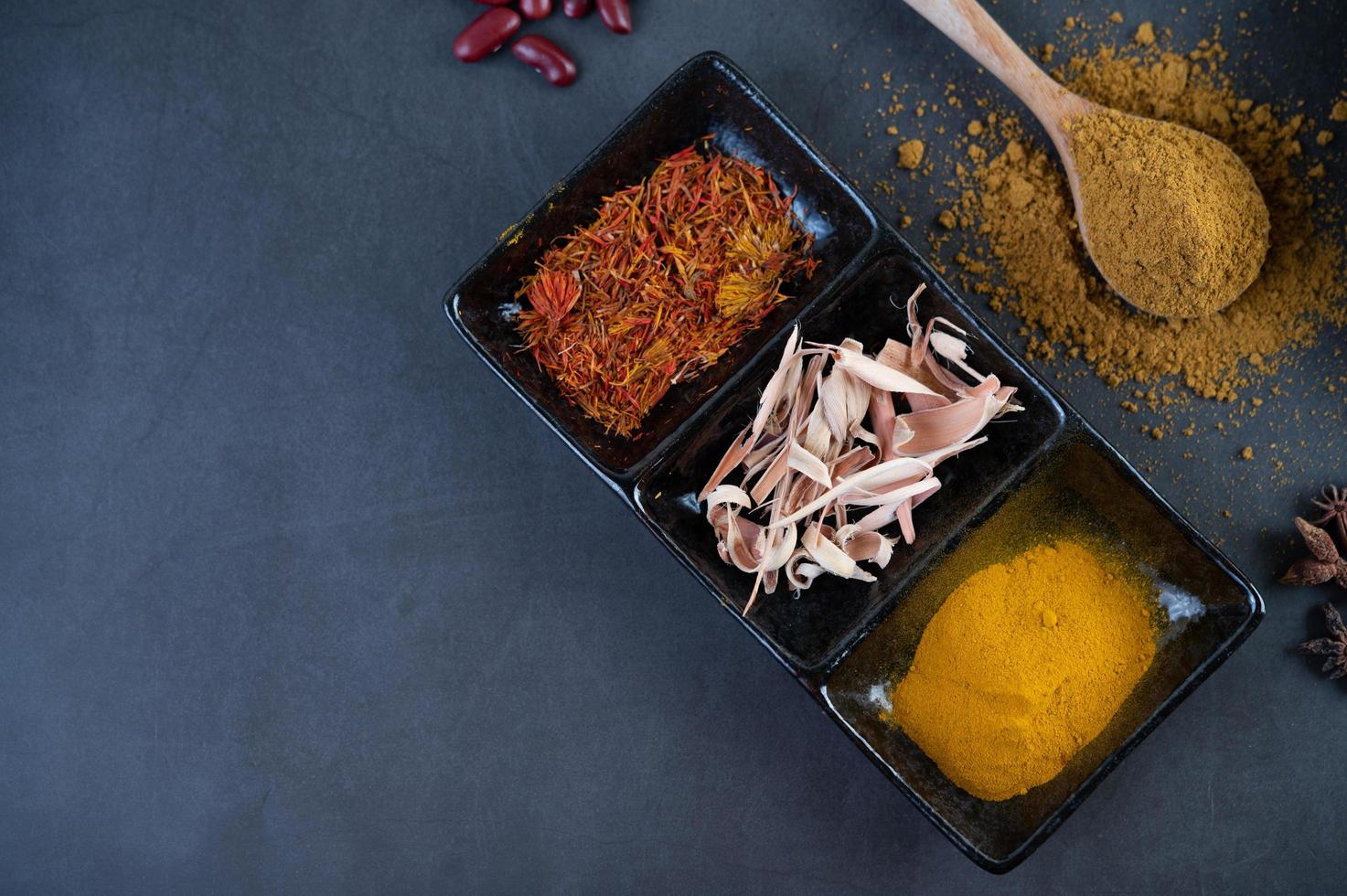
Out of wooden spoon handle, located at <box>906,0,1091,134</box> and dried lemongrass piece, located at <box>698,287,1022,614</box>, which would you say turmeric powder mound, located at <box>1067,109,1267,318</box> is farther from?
dried lemongrass piece, located at <box>698,287,1022,614</box>

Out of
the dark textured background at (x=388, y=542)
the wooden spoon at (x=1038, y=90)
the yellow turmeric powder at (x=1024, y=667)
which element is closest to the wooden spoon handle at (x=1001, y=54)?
the wooden spoon at (x=1038, y=90)

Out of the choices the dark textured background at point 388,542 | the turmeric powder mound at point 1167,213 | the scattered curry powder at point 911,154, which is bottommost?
the dark textured background at point 388,542

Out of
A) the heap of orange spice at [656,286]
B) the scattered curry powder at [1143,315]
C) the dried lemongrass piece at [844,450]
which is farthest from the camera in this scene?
the scattered curry powder at [1143,315]

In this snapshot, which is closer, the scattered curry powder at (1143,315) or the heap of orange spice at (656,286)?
the heap of orange spice at (656,286)

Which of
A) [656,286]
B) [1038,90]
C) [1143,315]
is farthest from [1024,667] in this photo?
[1038,90]

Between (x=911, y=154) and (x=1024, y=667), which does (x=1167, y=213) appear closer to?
(x=911, y=154)

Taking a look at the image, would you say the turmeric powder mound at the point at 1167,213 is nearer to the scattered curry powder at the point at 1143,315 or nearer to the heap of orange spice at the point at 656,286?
the scattered curry powder at the point at 1143,315

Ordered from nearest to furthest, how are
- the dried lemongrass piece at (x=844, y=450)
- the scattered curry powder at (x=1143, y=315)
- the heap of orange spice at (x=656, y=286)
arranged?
the dried lemongrass piece at (x=844, y=450), the heap of orange spice at (x=656, y=286), the scattered curry powder at (x=1143, y=315)
